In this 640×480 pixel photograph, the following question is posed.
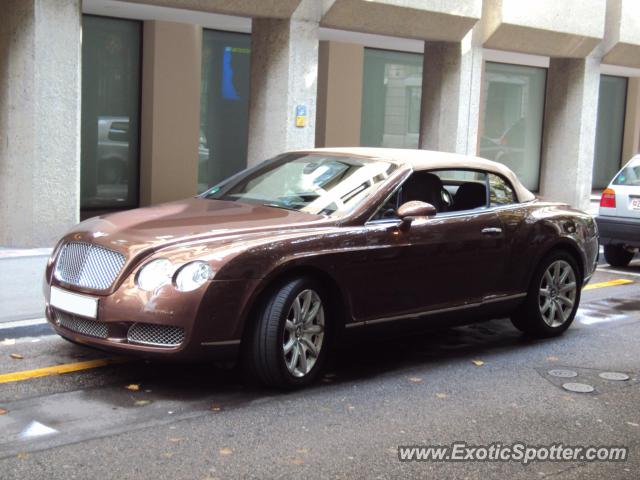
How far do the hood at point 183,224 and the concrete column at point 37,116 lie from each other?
488 centimetres

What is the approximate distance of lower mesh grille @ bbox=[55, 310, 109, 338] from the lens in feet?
20.2

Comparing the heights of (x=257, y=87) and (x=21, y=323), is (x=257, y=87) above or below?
above

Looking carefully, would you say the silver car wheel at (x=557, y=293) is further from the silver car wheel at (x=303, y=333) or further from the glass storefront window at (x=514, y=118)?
the glass storefront window at (x=514, y=118)

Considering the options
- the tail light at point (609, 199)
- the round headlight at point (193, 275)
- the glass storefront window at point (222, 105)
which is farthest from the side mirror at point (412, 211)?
the glass storefront window at point (222, 105)

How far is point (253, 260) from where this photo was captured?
6102 mm

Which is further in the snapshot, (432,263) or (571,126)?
(571,126)

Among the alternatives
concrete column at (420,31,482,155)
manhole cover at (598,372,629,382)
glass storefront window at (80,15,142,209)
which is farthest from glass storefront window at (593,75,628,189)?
manhole cover at (598,372,629,382)

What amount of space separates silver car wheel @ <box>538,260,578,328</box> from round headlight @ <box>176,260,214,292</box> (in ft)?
11.1

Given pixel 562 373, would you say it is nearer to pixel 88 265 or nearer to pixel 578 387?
pixel 578 387

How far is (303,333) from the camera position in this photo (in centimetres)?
639

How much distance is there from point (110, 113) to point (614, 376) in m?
10.9

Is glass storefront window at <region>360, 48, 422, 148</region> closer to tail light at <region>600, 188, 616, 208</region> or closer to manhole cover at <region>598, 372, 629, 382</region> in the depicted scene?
tail light at <region>600, 188, 616, 208</region>

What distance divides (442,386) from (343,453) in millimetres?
1617

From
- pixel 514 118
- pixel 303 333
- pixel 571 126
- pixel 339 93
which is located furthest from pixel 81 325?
pixel 514 118
